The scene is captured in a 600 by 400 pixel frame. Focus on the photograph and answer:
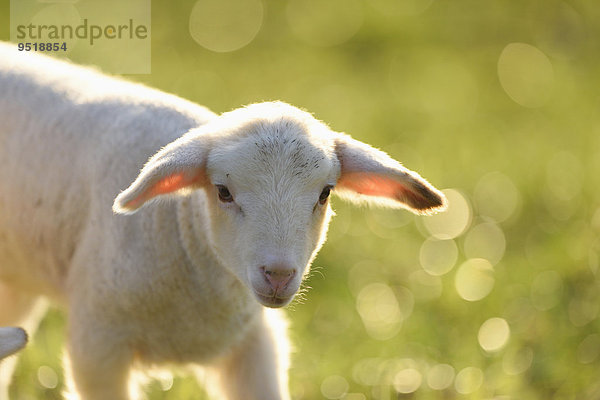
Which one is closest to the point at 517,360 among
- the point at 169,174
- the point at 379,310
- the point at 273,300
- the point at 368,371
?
the point at 368,371

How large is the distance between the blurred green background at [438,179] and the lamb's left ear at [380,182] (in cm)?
102

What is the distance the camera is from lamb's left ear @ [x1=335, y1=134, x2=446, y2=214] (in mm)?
3137

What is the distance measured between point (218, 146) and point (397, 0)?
861 cm

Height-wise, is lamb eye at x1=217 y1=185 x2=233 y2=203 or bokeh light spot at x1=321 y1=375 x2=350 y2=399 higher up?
lamb eye at x1=217 y1=185 x2=233 y2=203

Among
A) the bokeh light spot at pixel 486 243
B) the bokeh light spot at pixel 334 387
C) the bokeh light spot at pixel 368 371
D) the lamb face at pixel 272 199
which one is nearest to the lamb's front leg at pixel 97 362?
the lamb face at pixel 272 199

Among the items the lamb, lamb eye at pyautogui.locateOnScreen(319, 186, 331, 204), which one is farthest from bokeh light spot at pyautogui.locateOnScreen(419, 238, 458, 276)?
lamb eye at pyautogui.locateOnScreen(319, 186, 331, 204)

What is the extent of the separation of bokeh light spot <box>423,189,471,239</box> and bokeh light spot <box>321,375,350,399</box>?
6.51 ft

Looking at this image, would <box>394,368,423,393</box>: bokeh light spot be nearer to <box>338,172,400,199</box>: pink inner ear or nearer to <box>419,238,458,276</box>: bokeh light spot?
<box>338,172,400,199</box>: pink inner ear

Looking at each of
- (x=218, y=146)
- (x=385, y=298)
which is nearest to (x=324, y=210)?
(x=218, y=146)

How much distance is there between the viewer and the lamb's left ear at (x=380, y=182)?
314 centimetres

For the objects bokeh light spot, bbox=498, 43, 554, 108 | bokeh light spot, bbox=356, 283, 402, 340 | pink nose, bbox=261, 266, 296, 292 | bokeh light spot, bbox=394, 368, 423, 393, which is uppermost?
bokeh light spot, bbox=498, 43, 554, 108

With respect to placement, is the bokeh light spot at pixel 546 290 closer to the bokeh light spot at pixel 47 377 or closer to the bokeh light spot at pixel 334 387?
the bokeh light spot at pixel 334 387

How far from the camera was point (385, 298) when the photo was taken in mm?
5184

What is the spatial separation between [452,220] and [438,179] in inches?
19.6
